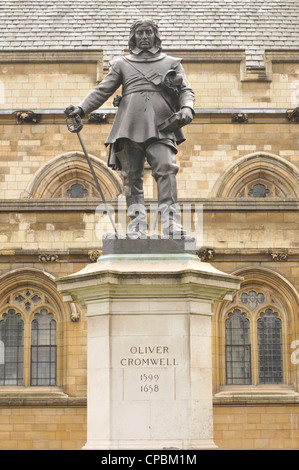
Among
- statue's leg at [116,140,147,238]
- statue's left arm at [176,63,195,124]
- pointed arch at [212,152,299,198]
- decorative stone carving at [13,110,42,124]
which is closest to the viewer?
statue's left arm at [176,63,195,124]

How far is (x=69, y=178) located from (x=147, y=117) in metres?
16.5

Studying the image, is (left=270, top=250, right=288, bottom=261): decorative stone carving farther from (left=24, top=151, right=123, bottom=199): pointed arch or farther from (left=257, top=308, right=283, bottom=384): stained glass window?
(left=24, top=151, right=123, bottom=199): pointed arch

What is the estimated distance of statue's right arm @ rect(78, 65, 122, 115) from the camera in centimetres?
1068

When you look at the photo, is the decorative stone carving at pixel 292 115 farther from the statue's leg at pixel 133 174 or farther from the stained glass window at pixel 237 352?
the statue's leg at pixel 133 174

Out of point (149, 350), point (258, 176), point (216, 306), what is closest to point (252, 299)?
point (216, 306)

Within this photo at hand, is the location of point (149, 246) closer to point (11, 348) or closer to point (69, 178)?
point (11, 348)

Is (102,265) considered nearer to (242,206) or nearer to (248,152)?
(242,206)

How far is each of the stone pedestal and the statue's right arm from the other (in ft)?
6.03

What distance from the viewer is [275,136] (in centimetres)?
2662

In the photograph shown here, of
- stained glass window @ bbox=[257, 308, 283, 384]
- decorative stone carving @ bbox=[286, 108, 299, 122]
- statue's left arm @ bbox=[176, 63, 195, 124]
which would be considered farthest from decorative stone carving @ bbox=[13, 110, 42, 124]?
statue's left arm @ bbox=[176, 63, 195, 124]

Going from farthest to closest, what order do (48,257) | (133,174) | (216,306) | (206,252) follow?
(216,306) < (48,257) < (206,252) < (133,174)

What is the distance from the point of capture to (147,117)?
10445mm

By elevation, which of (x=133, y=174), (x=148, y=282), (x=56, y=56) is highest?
(x=56, y=56)

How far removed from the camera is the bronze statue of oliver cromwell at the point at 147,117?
34.1 feet
